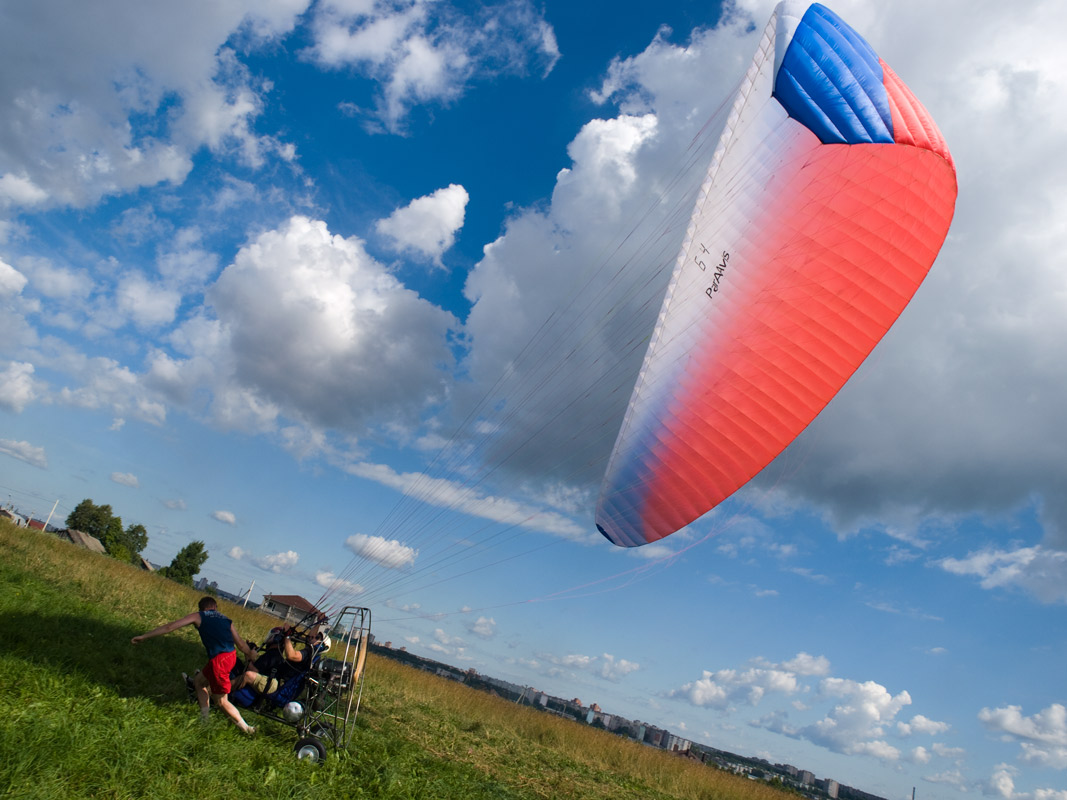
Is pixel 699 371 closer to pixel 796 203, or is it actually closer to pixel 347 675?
pixel 796 203

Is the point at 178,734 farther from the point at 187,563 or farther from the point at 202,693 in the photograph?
the point at 187,563

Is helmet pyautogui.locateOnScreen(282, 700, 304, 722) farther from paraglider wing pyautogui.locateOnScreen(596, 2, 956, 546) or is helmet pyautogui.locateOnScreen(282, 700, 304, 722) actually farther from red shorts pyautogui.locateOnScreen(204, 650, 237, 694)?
paraglider wing pyautogui.locateOnScreen(596, 2, 956, 546)

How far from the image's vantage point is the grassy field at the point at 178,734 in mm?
4035

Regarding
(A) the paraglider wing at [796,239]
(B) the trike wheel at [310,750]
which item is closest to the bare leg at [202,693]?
(B) the trike wheel at [310,750]

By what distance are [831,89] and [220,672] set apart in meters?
9.01

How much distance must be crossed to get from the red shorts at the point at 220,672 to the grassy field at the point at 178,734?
28 centimetres

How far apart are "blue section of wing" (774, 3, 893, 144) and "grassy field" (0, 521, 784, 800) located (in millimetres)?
8318

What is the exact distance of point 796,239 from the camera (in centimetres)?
754

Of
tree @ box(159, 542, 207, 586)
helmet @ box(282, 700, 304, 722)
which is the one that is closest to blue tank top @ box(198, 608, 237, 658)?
helmet @ box(282, 700, 304, 722)

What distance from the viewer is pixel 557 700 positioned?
284 feet

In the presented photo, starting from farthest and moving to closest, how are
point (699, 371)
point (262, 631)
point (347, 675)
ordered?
point (262, 631) < point (699, 371) < point (347, 675)

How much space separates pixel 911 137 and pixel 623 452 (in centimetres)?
526

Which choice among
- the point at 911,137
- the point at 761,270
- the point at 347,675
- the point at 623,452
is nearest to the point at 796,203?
the point at 761,270

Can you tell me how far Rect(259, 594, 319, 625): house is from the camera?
813 centimetres
